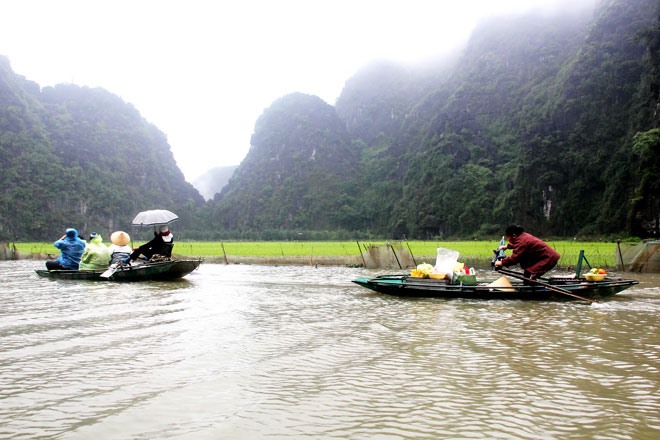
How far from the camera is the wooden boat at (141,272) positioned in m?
11.9

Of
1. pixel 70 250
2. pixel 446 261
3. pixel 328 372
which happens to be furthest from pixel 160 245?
pixel 328 372

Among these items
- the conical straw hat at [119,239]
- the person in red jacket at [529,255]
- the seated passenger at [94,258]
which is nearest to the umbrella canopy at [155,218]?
the conical straw hat at [119,239]

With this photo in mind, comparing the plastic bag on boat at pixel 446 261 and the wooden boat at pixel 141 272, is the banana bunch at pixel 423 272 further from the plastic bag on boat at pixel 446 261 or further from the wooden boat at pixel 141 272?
the wooden boat at pixel 141 272

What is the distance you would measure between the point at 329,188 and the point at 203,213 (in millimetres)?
19977

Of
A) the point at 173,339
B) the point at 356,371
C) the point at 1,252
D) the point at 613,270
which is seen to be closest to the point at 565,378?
the point at 356,371

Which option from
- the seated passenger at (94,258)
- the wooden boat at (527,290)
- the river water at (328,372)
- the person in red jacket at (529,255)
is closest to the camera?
the river water at (328,372)

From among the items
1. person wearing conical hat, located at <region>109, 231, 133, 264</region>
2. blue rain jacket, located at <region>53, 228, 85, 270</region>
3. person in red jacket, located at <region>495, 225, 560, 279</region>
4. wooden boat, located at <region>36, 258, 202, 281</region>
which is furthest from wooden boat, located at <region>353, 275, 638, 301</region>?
blue rain jacket, located at <region>53, 228, 85, 270</region>

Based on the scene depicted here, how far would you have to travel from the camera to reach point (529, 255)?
29.6 ft

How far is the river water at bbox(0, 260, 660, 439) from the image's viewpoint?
3119 mm

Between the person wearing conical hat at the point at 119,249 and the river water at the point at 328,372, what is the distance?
14.1 feet

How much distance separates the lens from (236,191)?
86.7m

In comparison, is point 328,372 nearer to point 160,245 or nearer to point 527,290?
point 527,290

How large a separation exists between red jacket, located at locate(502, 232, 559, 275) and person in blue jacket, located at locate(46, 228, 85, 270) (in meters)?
10.2

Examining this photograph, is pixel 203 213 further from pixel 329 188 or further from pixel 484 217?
pixel 484 217
